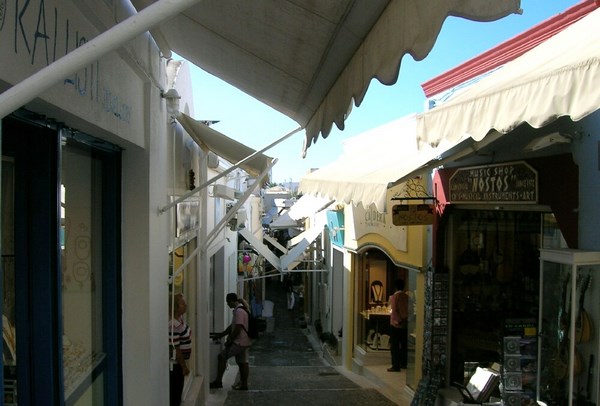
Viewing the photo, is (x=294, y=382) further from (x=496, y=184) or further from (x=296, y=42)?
(x=296, y=42)

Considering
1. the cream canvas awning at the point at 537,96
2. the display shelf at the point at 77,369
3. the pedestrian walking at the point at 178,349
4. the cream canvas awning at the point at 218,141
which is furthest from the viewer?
the pedestrian walking at the point at 178,349

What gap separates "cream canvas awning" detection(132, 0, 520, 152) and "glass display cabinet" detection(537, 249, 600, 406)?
2.49 meters

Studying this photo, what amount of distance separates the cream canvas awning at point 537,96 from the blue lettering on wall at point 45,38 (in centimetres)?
237

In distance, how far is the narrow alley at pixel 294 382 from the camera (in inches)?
325

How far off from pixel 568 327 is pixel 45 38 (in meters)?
4.76

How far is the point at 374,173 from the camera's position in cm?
723

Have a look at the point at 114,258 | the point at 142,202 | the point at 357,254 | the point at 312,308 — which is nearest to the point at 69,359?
the point at 114,258

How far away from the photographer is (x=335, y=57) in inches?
120

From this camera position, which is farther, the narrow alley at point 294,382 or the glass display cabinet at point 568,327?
the narrow alley at point 294,382

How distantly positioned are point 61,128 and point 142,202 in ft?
4.37

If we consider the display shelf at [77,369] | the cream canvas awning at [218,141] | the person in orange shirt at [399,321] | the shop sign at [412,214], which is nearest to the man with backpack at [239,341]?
the cream canvas awning at [218,141]

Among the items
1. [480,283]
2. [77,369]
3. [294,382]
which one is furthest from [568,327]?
[294,382]

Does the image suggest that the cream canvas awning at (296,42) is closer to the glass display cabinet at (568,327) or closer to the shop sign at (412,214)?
the glass display cabinet at (568,327)

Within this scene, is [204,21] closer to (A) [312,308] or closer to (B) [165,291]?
(B) [165,291]
